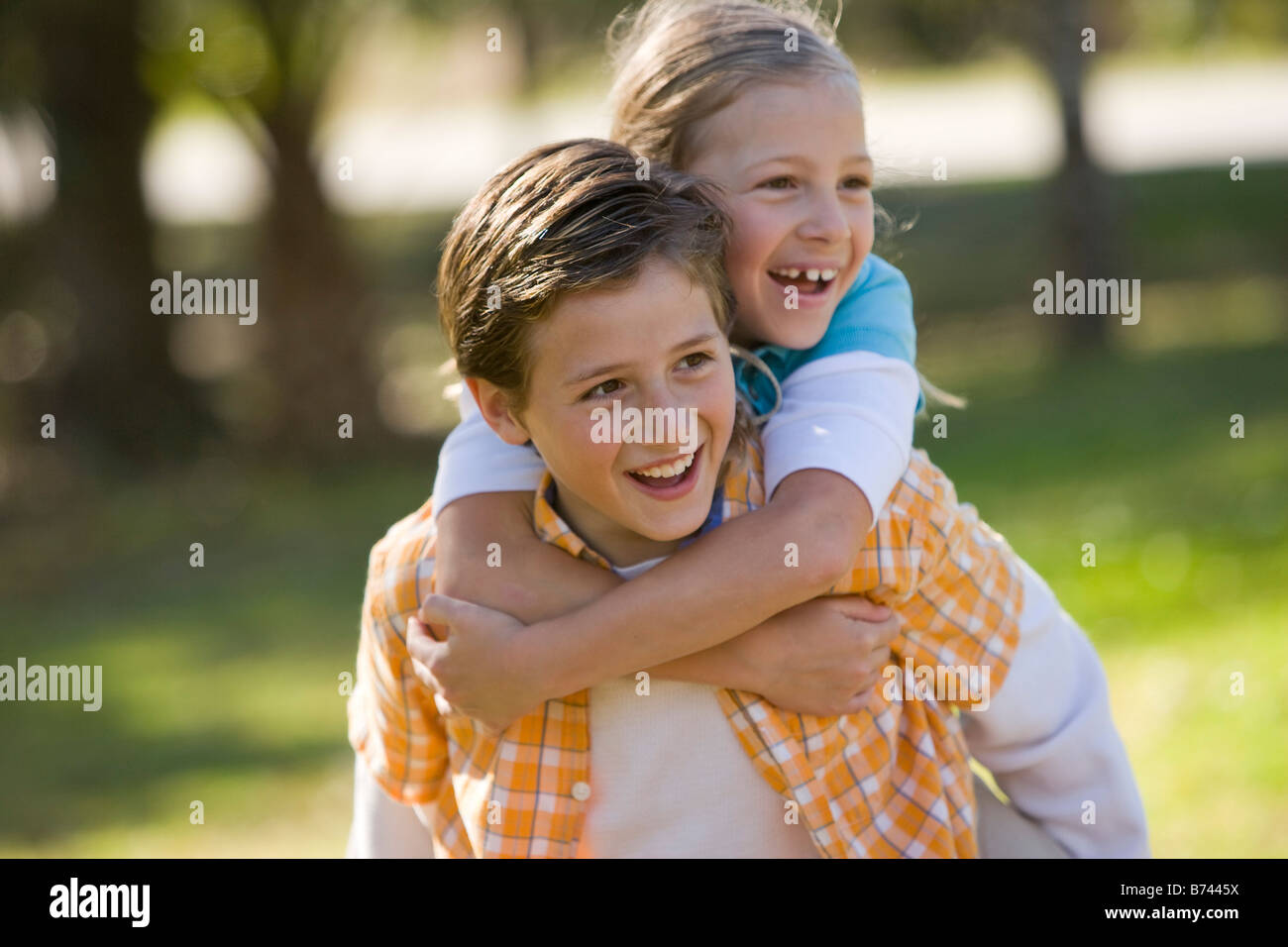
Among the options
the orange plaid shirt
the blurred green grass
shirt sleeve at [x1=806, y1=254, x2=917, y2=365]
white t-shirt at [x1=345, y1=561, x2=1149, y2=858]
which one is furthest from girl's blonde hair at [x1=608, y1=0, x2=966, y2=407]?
the blurred green grass

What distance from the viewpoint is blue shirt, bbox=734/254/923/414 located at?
2.29m

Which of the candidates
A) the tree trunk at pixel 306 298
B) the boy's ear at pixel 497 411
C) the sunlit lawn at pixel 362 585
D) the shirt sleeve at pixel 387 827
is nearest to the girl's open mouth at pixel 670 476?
the boy's ear at pixel 497 411

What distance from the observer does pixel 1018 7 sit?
1291 cm

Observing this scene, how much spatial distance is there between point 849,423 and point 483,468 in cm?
60

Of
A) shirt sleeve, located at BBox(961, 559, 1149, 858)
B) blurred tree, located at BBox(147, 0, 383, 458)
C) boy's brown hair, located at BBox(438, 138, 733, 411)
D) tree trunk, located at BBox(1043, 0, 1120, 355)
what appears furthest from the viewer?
tree trunk, located at BBox(1043, 0, 1120, 355)

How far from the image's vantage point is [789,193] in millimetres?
2291

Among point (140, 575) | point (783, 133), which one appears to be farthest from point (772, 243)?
point (140, 575)

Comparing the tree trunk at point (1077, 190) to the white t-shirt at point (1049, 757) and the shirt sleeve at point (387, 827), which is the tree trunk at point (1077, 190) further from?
the shirt sleeve at point (387, 827)

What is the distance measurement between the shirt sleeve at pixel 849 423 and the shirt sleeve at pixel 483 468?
0.39m

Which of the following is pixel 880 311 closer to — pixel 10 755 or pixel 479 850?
pixel 479 850

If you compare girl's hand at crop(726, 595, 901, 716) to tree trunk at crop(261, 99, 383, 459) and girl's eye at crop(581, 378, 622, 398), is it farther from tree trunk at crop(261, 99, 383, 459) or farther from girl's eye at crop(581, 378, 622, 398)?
tree trunk at crop(261, 99, 383, 459)

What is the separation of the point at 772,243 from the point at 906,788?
889 millimetres

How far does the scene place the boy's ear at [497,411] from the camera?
7.09ft

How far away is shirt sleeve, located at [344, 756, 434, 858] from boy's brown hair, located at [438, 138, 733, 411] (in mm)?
766
